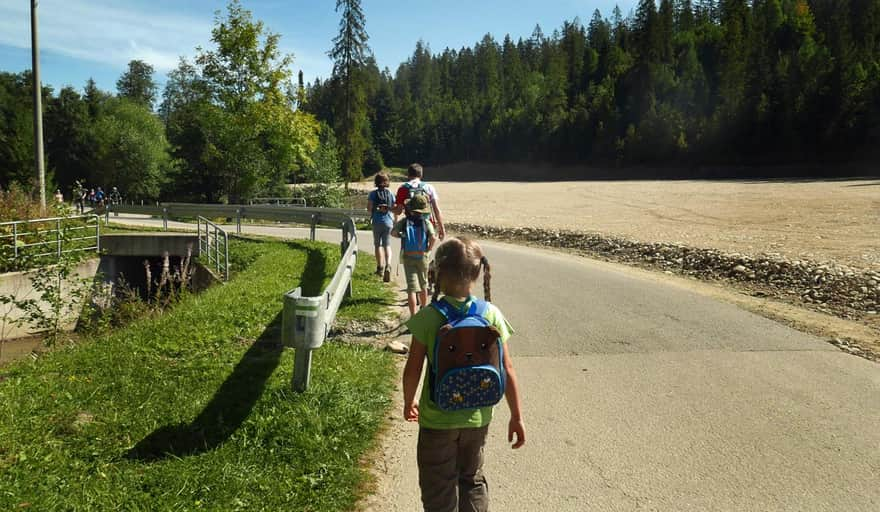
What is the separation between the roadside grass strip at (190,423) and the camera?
12.6ft

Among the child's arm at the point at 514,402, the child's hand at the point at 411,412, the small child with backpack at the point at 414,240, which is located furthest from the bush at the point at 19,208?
the child's arm at the point at 514,402

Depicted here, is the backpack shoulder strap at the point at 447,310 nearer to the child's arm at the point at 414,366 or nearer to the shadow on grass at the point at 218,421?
the child's arm at the point at 414,366

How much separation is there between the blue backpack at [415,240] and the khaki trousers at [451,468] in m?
4.82

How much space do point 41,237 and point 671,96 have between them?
9667 centimetres

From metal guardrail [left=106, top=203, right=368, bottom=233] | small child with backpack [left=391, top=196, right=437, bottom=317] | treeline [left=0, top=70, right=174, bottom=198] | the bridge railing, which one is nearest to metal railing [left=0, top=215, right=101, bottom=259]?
the bridge railing

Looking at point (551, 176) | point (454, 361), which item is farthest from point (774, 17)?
point (454, 361)

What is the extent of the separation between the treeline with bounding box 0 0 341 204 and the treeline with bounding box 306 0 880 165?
1380cm

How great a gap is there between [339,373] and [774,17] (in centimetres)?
12286

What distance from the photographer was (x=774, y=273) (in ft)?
39.5

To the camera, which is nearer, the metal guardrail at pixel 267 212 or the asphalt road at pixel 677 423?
the asphalt road at pixel 677 423

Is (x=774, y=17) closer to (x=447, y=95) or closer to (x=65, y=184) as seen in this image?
(x=447, y=95)

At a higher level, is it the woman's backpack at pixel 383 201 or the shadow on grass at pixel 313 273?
the woman's backpack at pixel 383 201

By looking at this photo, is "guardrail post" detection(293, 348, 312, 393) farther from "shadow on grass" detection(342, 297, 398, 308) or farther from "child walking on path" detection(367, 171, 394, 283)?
"child walking on path" detection(367, 171, 394, 283)

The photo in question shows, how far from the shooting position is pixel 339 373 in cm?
595
